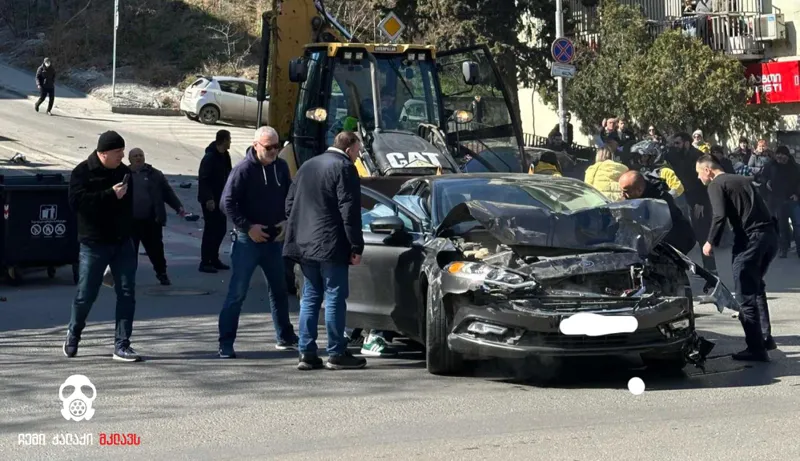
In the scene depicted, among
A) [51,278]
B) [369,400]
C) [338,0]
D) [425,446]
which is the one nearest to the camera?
[425,446]

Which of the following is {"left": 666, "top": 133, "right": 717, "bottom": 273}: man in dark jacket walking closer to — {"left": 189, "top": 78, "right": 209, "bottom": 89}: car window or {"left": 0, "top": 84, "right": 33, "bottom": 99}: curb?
{"left": 189, "top": 78, "right": 209, "bottom": 89}: car window

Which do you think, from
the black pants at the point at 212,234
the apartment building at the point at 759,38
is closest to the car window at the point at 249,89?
the apartment building at the point at 759,38

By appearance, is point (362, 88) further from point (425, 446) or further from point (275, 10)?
point (425, 446)

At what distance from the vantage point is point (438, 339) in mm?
8961

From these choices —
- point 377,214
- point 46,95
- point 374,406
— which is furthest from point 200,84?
point 374,406

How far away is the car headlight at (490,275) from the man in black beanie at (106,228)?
107 inches

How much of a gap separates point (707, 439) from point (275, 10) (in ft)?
41.5

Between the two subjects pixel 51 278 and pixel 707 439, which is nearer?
pixel 707 439

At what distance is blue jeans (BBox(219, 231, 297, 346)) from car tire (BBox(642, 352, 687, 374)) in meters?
3.02

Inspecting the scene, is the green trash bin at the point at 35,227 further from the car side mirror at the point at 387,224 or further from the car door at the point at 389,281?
the car side mirror at the point at 387,224

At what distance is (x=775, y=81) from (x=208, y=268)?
2112cm

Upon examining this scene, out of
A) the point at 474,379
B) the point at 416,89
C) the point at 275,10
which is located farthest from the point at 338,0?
the point at 474,379

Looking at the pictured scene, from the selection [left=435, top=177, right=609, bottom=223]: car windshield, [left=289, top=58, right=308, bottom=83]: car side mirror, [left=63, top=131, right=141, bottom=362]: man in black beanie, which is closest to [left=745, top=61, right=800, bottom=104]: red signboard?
[left=289, top=58, right=308, bottom=83]: car side mirror

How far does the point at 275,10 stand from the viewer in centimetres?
1834
